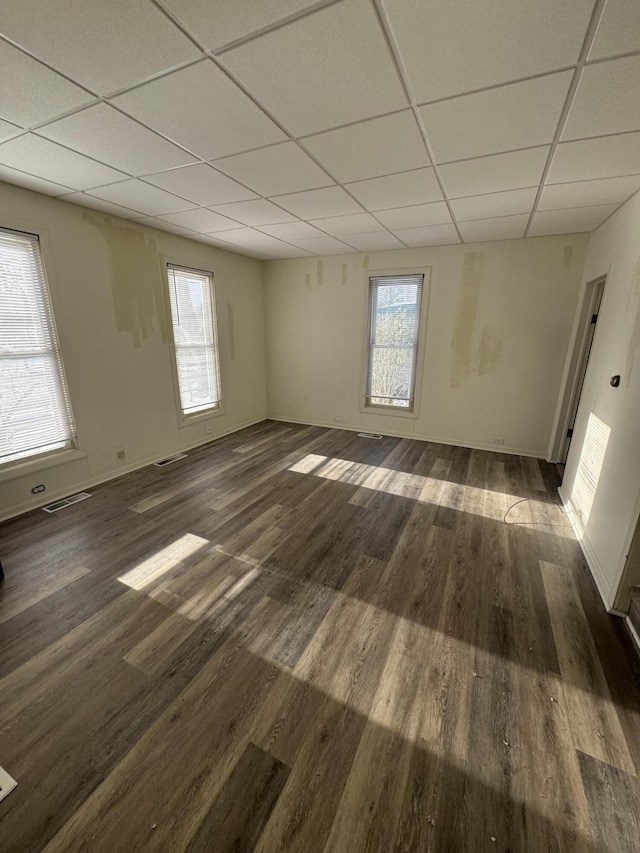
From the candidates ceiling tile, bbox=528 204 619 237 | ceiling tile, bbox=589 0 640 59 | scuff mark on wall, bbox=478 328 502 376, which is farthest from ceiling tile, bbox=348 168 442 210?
scuff mark on wall, bbox=478 328 502 376

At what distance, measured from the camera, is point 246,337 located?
5.44 meters

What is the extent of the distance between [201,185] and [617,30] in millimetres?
2450

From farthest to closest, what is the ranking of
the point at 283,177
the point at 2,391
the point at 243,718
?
the point at 2,391, the point at 283,177, the point at 243,718

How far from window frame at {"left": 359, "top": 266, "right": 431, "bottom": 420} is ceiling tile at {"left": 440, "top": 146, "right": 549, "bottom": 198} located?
6.28 ft

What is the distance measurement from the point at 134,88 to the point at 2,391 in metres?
2.53

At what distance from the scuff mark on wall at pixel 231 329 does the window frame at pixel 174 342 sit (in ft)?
0.74

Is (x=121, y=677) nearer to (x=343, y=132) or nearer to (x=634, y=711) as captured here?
(x=634, y=711)

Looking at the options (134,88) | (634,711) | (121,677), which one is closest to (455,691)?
(634,711)

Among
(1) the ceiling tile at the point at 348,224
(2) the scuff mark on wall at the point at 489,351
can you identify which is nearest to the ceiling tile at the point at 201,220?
(1) the ceiling tile at the point at 348,224

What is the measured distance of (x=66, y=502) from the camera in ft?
10.5

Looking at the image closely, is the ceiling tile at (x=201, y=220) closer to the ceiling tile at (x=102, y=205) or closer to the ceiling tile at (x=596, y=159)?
the ceiling tile at (x=102, y=205)

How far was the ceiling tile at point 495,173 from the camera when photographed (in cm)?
213

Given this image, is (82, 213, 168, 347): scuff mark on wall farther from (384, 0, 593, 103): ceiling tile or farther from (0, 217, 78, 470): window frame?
(384, 0, 593, 103): ceiling tile

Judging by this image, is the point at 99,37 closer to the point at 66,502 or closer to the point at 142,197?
the point at 142,197
